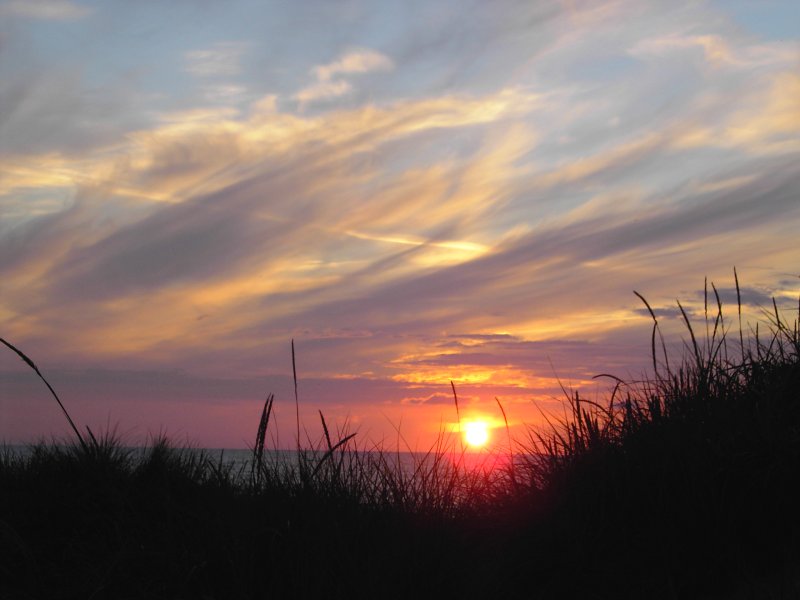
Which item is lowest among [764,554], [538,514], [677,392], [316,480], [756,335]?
[764,554]

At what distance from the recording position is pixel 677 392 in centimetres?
644

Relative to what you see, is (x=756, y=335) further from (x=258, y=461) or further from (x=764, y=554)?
(x=258, y=461)

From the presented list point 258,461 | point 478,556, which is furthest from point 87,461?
point 478,556

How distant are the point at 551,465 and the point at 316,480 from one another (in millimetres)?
1818

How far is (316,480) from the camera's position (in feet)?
17.1

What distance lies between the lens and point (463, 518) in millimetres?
5402

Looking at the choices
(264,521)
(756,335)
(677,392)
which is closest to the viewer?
(264,521)

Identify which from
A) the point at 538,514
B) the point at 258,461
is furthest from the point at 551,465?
the point at 258,461

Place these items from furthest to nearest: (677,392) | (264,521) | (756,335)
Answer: (756,335) < (677,392) < (264,521)

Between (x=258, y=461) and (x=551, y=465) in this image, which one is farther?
(x=551, y=465)

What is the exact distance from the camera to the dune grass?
4.36 m

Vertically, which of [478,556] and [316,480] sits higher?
[316,480]

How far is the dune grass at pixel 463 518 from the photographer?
436cm

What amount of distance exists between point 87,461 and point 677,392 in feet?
15.7
